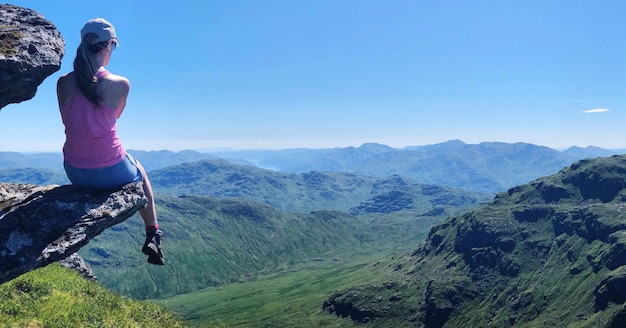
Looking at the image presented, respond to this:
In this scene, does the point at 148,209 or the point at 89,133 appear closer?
the point at 89,133

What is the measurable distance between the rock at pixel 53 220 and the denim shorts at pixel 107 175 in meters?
0.24

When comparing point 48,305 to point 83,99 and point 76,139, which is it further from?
point 83,99

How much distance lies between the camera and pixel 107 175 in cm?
Result: 1327

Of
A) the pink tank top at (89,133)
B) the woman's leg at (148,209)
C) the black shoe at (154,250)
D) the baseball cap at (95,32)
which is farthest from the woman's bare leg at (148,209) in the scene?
the baseball cap at (95,32)

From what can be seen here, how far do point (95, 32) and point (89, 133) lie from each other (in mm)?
3119

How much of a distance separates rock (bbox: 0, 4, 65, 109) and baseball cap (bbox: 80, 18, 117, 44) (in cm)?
386

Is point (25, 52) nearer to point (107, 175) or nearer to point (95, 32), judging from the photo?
point (95, 32)

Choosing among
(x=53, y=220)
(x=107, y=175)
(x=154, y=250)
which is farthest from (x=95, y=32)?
(x=154, y=250)

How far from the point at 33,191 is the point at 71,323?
5.05 m

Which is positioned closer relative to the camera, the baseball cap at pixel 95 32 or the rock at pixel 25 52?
the baseball cap at pixel 95 32

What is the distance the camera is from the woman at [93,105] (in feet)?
39.9

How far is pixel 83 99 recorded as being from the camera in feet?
40.1

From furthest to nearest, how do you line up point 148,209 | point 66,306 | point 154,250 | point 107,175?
1. point 66,306
2. point 148,209
3. point 154,250
4. point 107,175

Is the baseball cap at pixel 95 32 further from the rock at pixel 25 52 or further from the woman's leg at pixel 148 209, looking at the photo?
the woman's leg at pixel 148 209
